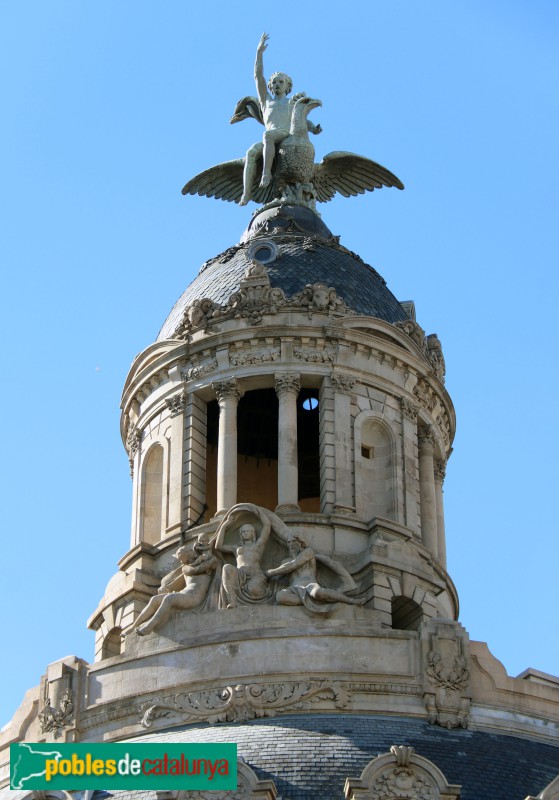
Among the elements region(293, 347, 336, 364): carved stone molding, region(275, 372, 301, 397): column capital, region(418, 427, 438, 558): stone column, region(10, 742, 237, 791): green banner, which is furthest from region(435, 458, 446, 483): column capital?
region(10, 742, 237, 791): green banner

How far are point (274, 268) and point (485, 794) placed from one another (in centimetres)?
2080

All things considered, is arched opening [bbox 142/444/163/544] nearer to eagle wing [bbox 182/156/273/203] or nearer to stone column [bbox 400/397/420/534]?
stone column [bbox 400/397/420/534]

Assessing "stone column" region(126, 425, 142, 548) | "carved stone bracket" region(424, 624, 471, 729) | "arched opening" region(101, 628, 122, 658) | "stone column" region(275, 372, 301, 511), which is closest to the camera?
"carved stone bracket" region(424, 624, 471, 729)

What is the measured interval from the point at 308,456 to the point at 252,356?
5283mm

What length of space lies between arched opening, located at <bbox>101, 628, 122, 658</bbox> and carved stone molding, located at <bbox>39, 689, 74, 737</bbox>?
539cm

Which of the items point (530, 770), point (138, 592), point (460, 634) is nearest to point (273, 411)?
point (138, 592)

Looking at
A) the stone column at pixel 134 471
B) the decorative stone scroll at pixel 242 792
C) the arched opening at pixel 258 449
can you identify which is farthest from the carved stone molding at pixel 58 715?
the arched opening at pixel 258 449

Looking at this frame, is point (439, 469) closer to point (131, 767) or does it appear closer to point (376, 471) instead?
point (376, 471)

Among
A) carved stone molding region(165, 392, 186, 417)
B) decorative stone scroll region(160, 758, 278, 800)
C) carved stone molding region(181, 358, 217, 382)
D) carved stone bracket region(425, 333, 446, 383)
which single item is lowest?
decorative stone scroll region(160, 758, 278, 800)

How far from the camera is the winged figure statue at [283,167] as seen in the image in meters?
69.2

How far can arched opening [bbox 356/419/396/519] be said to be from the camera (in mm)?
60031

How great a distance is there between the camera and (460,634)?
5294cm

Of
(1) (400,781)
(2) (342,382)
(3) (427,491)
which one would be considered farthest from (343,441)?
(1) (400,781)

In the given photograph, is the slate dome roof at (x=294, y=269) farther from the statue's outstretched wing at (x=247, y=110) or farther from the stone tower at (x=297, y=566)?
the statue's outstretched wing at (x=247, y=110)
